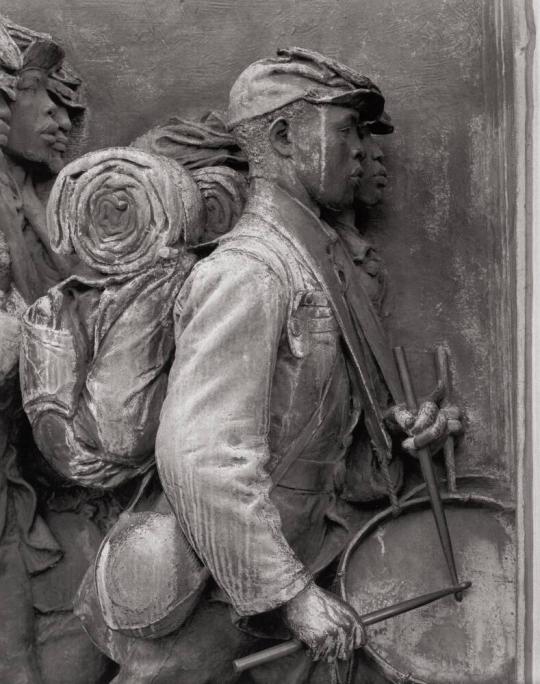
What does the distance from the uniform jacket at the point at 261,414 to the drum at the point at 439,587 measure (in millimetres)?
127

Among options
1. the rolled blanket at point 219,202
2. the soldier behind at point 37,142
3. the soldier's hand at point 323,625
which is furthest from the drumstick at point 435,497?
the soldier behind at point 37,142

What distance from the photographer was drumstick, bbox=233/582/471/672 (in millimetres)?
4684

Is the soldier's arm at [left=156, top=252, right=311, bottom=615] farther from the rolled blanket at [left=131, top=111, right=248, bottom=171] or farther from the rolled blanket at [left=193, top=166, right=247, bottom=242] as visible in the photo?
the rolled blanket at [left=131, top=111, right=248, bottom=171]

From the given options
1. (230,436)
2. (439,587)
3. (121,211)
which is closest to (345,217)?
(121,211)

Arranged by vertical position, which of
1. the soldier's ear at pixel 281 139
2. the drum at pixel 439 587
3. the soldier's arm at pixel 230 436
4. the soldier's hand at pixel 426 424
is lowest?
the drum at pixel 439 587

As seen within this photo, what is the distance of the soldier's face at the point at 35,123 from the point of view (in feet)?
18.0

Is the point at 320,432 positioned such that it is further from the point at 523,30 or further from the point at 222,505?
the point at 523,30

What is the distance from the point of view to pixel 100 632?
5020mm

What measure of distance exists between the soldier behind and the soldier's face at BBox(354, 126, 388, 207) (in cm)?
105

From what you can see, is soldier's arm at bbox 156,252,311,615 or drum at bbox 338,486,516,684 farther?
drum at bbox 338,486,516,684

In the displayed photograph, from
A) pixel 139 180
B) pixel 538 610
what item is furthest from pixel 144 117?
pixel 538 610

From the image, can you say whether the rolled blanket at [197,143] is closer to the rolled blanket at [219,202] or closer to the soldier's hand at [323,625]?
the rolled blanket at [219,202]

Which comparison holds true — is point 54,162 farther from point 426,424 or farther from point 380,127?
Result: point 426,424

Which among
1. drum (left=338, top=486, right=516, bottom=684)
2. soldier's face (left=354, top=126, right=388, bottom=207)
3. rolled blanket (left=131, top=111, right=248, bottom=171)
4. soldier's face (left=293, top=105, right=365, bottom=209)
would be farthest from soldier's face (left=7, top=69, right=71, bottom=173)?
drum (left=338, top=486, right=516, bottom=684)
